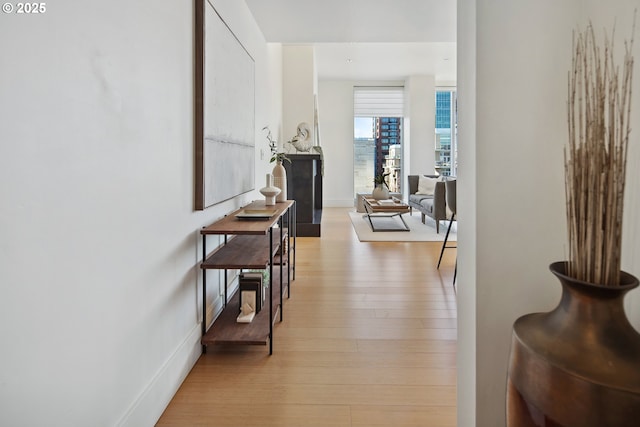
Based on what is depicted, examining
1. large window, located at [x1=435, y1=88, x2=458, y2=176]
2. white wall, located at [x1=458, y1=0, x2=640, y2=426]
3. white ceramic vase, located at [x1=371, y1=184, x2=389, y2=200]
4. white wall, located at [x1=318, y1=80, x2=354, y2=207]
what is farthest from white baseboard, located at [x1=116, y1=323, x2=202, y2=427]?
large window, located at [x1=435, y1=88, x2=458, y2=176]

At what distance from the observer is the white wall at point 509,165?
118 centimetres

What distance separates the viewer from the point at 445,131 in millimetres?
9859

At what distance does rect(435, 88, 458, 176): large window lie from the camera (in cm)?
983

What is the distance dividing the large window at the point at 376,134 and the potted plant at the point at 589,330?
29.6 feet

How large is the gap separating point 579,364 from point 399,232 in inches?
211

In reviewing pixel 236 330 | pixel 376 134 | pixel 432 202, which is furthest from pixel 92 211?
pixel 376 134

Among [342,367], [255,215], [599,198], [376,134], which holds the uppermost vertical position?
[376,134]

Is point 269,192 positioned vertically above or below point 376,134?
below

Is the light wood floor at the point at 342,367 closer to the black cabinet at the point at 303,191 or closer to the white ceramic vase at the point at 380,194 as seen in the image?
the black cabinet at the point at 303,191

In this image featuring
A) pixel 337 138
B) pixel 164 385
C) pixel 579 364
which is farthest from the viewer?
pixel 337 138

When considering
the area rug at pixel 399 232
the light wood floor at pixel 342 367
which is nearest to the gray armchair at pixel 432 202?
the area rug at pixel 399 232

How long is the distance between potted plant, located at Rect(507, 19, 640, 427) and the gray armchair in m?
4.86

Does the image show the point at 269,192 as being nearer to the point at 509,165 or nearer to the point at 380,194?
the point at 509,165

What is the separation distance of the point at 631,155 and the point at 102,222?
151 centimetres
